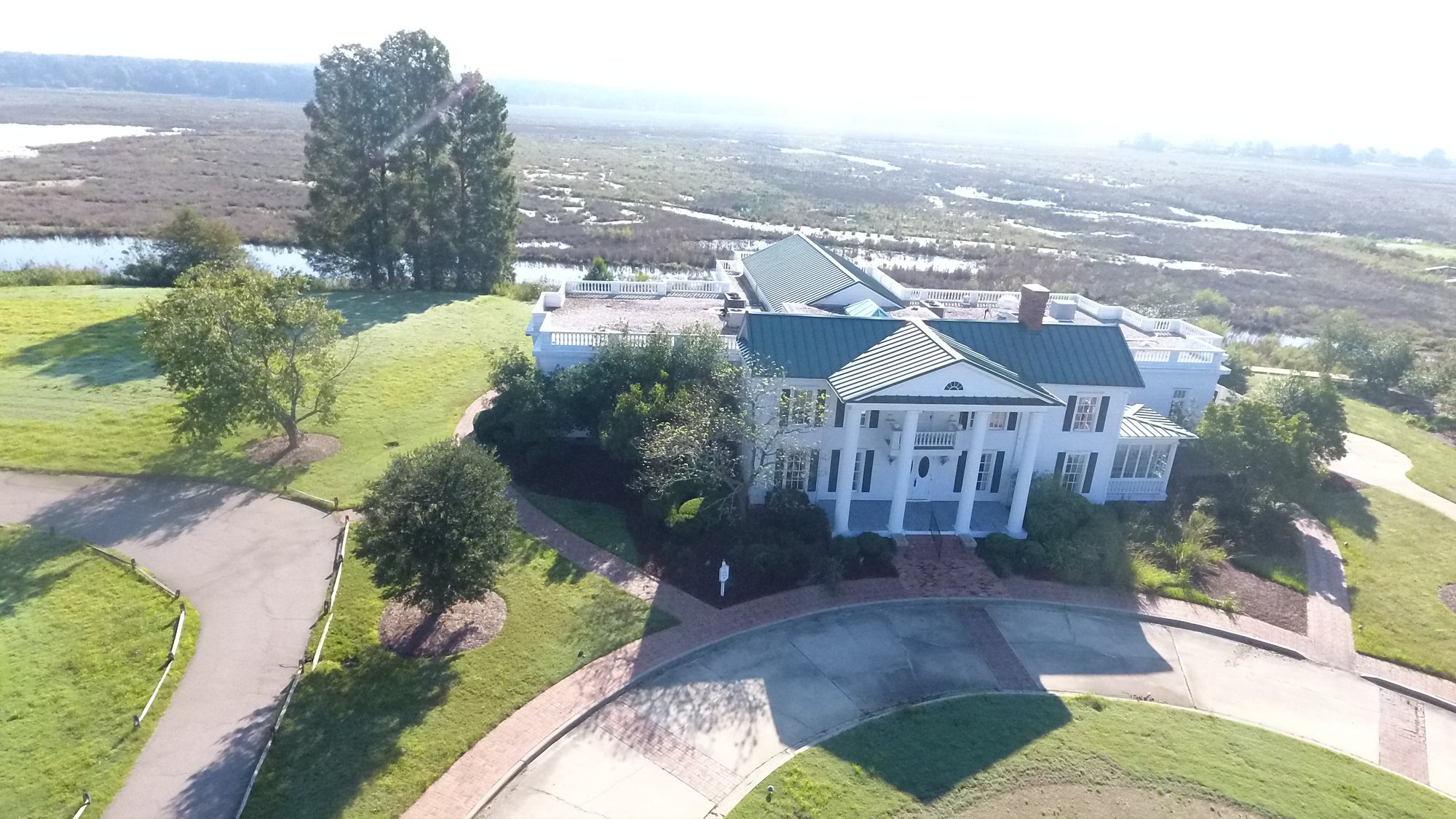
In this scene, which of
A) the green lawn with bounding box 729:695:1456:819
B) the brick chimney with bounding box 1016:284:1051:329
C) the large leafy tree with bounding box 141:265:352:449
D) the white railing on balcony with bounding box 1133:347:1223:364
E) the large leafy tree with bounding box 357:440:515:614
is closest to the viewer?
the green lawn with bounding box 729:695:1456:819

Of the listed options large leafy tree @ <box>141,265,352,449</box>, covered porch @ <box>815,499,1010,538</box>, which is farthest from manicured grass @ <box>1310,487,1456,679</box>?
large leafy tree @ <box>141,265,352,449</box>

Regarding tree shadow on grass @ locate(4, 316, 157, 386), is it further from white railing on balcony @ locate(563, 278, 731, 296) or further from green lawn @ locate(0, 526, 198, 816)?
white railing on balcony @ locate(563, 278, 731, 296)

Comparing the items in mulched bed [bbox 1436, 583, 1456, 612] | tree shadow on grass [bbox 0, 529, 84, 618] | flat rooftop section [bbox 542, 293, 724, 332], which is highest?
flat rooftop section [bbox 542, 293, 724, 332]

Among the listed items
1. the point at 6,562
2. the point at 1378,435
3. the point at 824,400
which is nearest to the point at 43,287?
the point at 6,562

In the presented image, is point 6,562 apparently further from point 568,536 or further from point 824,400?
point 824,400

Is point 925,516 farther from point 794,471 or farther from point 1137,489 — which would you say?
point 1137,489

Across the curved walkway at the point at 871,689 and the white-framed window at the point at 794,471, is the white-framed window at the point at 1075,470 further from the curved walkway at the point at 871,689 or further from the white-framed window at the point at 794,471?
the white-framed window at the point at 794,471
